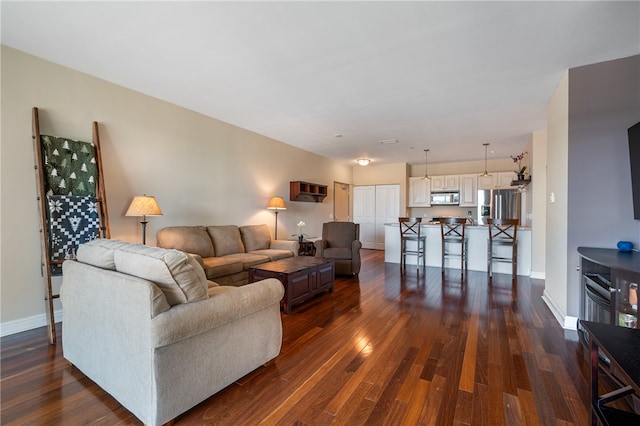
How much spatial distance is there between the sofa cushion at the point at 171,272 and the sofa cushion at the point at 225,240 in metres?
2.63

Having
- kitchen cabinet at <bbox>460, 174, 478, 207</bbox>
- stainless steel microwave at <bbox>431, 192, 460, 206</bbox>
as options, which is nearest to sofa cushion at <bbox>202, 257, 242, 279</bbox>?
stainless steel microwave at <bbox>431, 192, 460, 206</bbox>

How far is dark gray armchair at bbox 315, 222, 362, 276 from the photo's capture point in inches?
197

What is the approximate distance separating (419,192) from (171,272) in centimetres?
780

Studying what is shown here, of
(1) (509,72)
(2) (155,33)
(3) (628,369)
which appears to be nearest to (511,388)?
(3) (628,369)

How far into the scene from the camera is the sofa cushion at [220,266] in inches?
140

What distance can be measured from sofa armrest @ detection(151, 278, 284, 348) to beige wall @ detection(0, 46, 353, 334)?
224cm

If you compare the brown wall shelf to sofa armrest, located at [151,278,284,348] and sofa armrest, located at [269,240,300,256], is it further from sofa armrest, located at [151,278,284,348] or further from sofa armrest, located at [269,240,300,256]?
sofa armrest, located at [151,278,284,348]

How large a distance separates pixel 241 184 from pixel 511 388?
457cm

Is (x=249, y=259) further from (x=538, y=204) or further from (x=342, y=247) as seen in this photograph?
(x=538, y=204)

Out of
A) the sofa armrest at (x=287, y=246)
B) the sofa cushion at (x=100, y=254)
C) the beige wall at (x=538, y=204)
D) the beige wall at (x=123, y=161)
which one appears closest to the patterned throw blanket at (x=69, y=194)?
the beige wall at (x=123, y=161)

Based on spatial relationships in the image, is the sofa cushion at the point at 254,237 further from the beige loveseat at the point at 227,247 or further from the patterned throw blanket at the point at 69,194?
the patterned throw blanket at the point at 69,194

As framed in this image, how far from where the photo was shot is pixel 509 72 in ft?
9.96

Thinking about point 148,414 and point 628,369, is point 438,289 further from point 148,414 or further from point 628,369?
point 148,414

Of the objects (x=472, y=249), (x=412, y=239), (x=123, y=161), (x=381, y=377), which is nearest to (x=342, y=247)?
(x=412, y=239)
